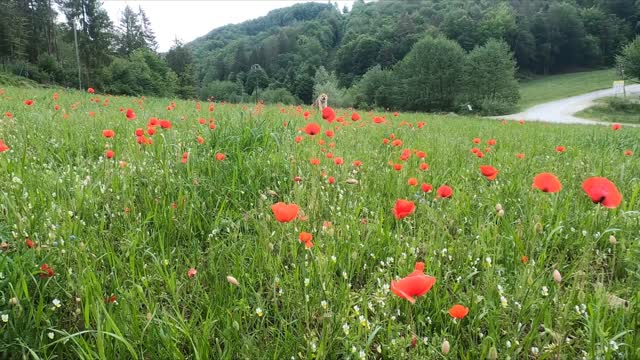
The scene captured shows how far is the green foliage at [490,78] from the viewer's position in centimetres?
4906

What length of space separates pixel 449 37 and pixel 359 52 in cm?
2077

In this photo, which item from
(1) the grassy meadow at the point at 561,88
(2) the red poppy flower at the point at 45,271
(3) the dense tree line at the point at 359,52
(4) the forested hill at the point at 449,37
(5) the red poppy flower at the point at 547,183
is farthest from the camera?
(4) the forested hill at the point at 449,37

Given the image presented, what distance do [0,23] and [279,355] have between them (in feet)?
199

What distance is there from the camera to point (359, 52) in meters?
89.9

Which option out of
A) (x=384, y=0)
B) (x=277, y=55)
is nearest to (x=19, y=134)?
(x=277, y=55)

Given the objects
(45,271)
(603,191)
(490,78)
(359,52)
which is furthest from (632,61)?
(45,271)

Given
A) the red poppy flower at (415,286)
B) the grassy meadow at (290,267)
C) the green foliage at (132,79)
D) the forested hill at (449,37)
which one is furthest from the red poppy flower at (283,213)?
the forested hill at (449,37)

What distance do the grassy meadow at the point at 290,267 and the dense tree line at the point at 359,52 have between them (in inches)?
410

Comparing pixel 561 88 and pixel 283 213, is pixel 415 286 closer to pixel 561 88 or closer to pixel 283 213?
pixel 283 213

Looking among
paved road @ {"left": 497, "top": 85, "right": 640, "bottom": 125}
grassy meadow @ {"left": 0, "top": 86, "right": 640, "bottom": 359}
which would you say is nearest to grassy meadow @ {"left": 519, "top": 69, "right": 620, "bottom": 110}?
paved road @ {"left": 497, "top": 85, "right": 640, "bottom": 125}

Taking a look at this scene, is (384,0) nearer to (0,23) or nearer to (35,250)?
(0,23)

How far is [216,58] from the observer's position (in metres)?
109

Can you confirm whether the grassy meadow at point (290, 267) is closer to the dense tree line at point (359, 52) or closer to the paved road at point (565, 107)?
A: the dense tree line at point (359, 52)

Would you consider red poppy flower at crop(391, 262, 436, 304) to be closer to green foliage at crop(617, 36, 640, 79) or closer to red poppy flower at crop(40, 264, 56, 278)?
red poppy flower at crop(40, 264, 56, 278)
